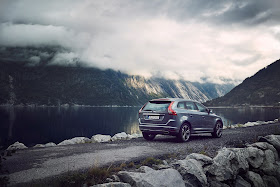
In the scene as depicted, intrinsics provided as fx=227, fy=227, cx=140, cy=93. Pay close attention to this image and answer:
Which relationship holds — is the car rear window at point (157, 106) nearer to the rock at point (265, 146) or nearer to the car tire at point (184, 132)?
the car tire at point (184, 132)

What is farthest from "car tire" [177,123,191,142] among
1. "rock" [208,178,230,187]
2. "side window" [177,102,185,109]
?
"rock" [208,178,230,187]

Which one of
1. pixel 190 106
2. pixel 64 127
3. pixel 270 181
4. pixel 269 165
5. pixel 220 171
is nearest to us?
pixel 220 171

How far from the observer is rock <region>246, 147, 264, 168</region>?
393 inches

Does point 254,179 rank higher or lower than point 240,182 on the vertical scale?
lower

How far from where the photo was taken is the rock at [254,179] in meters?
9.22

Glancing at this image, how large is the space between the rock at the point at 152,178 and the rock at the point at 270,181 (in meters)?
5.91

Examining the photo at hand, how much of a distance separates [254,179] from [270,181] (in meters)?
1.43

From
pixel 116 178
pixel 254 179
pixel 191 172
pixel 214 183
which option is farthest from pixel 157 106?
pixel 116 178

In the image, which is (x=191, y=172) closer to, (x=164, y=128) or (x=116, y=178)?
(x=116, y=178)

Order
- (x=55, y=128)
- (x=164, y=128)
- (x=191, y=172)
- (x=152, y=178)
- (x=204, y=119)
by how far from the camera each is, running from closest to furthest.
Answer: (x=152, y=178)
(x=191, y=172)
(x=164, y=128)
(x=204, y=119)
(x=55, y=128)

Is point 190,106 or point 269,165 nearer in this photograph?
point 269,165

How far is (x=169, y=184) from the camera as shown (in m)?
5.92

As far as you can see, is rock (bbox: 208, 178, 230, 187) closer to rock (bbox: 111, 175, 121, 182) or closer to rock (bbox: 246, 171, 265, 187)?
rock (bbox: 246, 171, 265, 187)

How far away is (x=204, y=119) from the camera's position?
12930mm
